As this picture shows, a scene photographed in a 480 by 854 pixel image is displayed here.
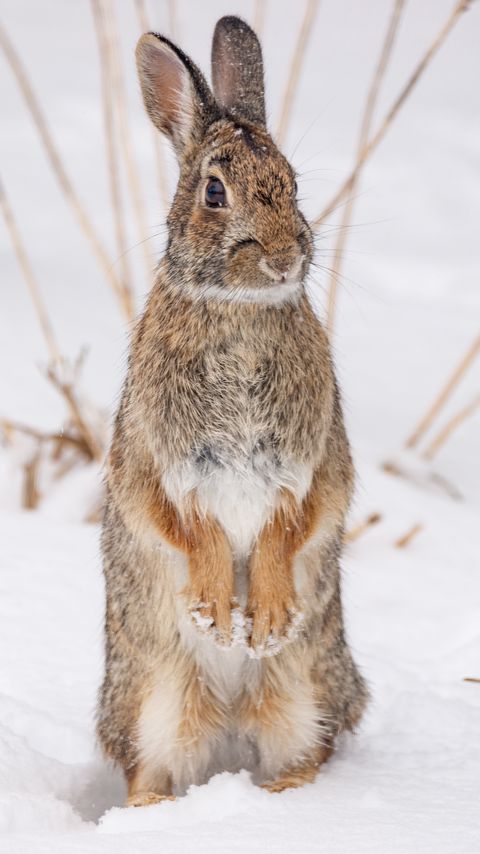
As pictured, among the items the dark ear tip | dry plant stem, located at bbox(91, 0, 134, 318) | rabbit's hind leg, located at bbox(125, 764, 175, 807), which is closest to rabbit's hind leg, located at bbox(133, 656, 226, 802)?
rabbit's hind leg, located at bbox(125, 764, 175, 807)

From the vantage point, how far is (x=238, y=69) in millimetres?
3814

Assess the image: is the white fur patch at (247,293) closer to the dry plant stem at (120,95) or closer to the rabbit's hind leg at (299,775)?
the rabbit's hind leg at (299,775)

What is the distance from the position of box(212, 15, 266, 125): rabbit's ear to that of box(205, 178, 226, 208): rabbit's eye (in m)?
0.42

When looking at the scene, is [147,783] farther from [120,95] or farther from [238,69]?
[120,95]

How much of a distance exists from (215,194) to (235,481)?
2.38 ft

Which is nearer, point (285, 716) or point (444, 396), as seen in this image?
point (285, 716)

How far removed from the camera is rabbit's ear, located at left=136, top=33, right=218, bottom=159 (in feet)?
11.6

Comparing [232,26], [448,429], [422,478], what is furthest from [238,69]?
[422,478]

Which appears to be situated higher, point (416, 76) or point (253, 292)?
point (416, 76)

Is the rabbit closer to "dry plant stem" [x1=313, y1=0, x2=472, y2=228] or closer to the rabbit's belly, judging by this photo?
the rabbit's belly

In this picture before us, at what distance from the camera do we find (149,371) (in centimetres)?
359

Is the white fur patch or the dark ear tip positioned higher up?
the dark ear tip

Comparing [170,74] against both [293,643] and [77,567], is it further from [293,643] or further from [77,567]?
[77,567]

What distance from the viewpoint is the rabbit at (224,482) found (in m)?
3.40
